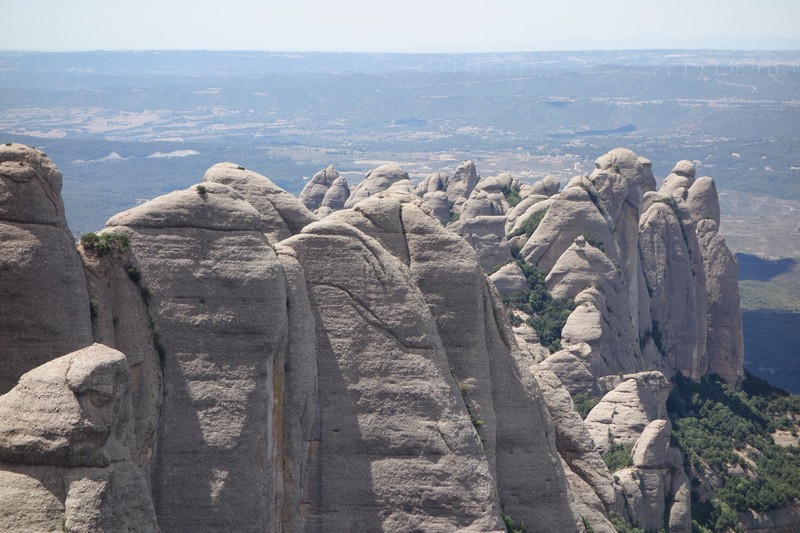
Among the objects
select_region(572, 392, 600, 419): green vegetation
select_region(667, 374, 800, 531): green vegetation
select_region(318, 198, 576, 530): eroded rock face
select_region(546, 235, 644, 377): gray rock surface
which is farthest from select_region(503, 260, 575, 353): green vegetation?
select_region(318, 198, 576, 530): eroded rock face

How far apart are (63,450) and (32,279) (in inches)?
200

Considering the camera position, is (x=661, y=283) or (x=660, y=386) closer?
(x=660, y=386)

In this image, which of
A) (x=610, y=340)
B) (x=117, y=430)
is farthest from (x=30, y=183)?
(x=610, y=340)

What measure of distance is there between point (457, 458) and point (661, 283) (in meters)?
66.0

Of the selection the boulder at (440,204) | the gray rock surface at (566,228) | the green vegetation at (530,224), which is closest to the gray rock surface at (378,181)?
the boulder at (440,204)

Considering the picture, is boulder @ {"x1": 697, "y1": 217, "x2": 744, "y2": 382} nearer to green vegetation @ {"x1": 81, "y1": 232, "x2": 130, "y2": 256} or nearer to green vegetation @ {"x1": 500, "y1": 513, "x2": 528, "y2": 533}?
green vegetation @ {"x1": 500, "y1": 513, "x2": 528, "y2": 533}

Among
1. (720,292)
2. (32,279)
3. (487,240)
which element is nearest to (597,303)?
(487,240)

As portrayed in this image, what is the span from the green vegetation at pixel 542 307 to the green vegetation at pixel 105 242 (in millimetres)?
51338

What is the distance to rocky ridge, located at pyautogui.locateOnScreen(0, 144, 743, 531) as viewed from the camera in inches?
962

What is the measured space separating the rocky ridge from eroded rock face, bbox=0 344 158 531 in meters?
0.04

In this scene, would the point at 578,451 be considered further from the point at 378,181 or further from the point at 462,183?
the point at 462,183

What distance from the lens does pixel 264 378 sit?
31094 mm

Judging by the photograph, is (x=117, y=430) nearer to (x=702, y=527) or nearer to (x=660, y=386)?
(x=702, y=527)

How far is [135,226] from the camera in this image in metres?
31.5
